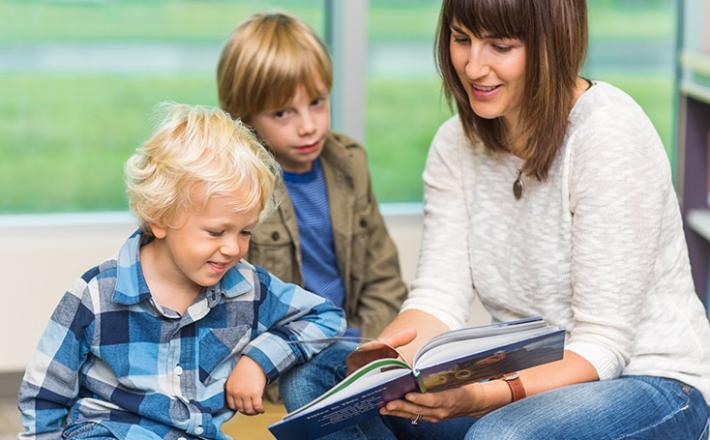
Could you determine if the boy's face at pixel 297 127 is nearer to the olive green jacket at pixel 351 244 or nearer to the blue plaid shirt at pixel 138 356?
the olive green jacket at pixel 351 244

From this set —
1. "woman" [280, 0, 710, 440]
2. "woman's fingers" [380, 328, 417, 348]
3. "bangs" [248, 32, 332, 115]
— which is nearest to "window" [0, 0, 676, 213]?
"bangs" [248, 32, 332, 115]

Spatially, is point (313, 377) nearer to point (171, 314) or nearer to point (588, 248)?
point (171, 314)

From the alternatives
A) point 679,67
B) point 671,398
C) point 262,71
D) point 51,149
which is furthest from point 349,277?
point 679,67

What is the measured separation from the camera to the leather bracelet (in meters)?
1.69

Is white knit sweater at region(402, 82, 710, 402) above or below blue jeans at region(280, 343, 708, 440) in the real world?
above

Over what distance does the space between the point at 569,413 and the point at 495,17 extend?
595mm

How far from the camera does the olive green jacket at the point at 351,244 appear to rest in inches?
84.7

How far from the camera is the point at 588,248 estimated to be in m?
1.72

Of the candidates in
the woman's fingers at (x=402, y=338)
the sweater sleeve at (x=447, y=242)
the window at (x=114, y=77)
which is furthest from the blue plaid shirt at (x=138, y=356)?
the window at (x=114, y=77)

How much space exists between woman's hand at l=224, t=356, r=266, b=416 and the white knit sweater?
1.15 feet

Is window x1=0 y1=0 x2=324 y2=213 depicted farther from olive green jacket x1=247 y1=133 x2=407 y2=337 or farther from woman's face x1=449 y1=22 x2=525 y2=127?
woman's face x1=449 y1=22 x2=525 y2=127

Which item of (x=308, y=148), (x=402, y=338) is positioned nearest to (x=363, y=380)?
(x=402, y=338)

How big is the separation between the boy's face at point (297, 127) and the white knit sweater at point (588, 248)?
299 millimetres

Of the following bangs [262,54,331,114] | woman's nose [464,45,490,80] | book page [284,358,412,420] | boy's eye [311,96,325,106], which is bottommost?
book page [284,358,412,420]
